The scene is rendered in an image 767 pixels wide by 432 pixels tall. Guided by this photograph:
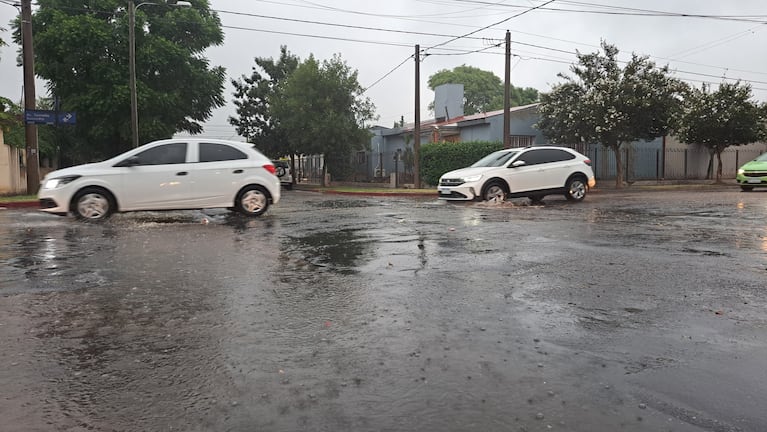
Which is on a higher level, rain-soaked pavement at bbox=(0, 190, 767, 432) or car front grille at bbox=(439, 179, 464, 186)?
car front grille at bbox=(439, 179, 464, 186)

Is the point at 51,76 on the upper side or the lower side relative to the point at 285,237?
upper

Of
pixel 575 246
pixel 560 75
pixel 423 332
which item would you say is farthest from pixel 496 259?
pixel 560 75

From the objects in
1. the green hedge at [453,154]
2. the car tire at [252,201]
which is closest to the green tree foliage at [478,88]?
the green hedge at [453,154]

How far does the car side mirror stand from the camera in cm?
1145

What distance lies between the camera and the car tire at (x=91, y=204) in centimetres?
1117

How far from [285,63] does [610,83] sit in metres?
26.9

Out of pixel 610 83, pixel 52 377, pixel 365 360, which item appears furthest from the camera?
pixel 610 83

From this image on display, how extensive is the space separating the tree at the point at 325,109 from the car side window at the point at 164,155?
19330 mm

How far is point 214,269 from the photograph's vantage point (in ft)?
21.2

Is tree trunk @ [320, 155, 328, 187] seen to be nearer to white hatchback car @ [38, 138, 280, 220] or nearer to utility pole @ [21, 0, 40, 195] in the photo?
utility pole @ [21, 0, 40, 195]

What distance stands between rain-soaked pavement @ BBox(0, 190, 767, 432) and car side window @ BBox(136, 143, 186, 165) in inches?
144

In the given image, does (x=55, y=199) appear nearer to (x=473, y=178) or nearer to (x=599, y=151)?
(x=473, y=178)

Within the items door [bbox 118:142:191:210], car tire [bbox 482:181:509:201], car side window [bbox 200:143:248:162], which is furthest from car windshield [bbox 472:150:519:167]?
door [bbox 118:142:191:210]

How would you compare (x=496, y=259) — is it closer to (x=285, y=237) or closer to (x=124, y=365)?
(x=285, y=237)
